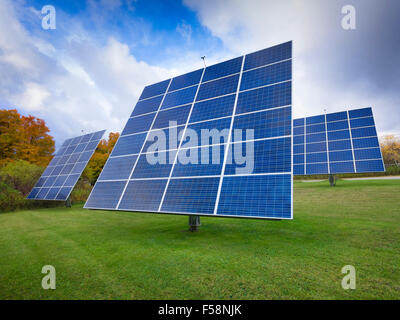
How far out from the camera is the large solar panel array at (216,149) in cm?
602

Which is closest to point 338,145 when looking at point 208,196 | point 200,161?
point 200,161

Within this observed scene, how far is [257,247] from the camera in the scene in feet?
20.6

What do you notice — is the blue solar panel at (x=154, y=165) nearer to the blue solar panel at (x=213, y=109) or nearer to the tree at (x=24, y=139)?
the blue solar panel at (x=213, y=109)

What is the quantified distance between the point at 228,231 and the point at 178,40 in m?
13.3

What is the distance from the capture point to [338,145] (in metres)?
20.6

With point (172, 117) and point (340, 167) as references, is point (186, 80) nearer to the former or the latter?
point (172, 117)

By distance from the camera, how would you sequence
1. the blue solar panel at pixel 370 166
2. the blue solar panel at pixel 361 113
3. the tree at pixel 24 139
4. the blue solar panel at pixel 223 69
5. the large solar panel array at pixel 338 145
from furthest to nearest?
the tree at pixel 24 139 < the blue solar panel at pixel 361 113 < the large solar panel array at pixel 338 145 < the blue solar panel at pixel 370 166 < the blue solar panel at pixel 223 69

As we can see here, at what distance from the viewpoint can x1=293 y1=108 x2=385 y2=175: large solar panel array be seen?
61.0 feet

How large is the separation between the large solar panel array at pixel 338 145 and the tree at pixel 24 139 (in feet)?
114

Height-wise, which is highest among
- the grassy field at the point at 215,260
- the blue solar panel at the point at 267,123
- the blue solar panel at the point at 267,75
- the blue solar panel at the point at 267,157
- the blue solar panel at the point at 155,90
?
the blue solar panel at the point at 155,90

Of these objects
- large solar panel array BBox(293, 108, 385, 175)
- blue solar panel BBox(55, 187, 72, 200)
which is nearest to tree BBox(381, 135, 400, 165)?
large solar panel array BBox(293, 108, 385, 175)

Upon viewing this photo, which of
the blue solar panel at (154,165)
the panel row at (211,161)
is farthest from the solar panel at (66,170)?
the blue solar panel at (154,165)
